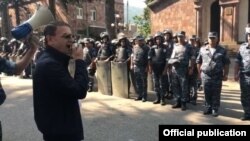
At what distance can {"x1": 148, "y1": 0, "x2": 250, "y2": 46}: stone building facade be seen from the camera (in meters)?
17.4

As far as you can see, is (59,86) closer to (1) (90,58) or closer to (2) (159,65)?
(2) (159,65)

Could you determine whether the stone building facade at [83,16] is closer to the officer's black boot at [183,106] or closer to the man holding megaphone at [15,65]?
the officer's black boot at [183,106]

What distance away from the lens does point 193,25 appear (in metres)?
19.6

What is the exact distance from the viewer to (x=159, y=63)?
364 inches

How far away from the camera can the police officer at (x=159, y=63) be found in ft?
30.3

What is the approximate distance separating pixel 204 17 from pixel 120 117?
42.1ft

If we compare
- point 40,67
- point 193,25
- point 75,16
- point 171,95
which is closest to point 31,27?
point 40,67

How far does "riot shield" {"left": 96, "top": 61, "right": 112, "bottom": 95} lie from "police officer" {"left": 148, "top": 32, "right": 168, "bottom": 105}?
5.47 feet

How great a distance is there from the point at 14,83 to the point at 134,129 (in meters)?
8.38

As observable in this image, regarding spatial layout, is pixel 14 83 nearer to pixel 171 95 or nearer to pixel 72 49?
pixel 171 95

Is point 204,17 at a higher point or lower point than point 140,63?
higher

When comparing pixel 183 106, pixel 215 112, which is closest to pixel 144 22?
pixel 183 106

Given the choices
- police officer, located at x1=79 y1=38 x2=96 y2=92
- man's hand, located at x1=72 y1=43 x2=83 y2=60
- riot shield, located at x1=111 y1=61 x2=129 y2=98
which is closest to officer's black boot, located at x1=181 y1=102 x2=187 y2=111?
riot shield, located at x1=111 y1=61 x2=129 y2=98

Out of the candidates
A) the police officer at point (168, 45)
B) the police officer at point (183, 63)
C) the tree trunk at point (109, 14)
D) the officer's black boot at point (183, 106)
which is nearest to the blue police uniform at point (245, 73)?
the police officer at point (183, 63)
